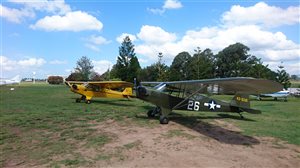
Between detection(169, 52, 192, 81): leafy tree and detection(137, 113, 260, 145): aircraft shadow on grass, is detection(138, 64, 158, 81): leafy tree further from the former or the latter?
detection(137, 113, 260, 145): aircraft shadow on grass

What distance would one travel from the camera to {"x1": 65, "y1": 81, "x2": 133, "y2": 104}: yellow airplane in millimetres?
20141

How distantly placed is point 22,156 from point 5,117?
21.8 ft

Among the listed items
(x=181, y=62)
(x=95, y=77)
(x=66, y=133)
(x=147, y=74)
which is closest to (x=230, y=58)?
(x=181, y=62)

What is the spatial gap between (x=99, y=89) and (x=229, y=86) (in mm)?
12588

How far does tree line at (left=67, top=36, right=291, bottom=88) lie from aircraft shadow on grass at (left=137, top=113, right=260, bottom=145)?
1405 inches

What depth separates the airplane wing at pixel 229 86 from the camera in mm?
7922

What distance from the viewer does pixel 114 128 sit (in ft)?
33.4

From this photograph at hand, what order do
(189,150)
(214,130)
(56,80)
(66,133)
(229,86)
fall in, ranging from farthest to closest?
(56,80), (229,86), (214,130), (66,133), (189,150)

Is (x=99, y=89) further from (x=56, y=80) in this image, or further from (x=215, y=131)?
(x=56, y=80)

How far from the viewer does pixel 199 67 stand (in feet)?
168

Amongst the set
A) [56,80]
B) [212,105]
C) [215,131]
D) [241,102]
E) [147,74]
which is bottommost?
[215,131]

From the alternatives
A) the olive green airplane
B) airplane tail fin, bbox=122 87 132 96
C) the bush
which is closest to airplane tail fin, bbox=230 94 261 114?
the olive green airplane

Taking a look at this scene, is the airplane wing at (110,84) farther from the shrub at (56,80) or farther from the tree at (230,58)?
the shrub at (56,80)

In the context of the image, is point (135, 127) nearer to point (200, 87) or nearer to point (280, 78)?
point (200, 87)
